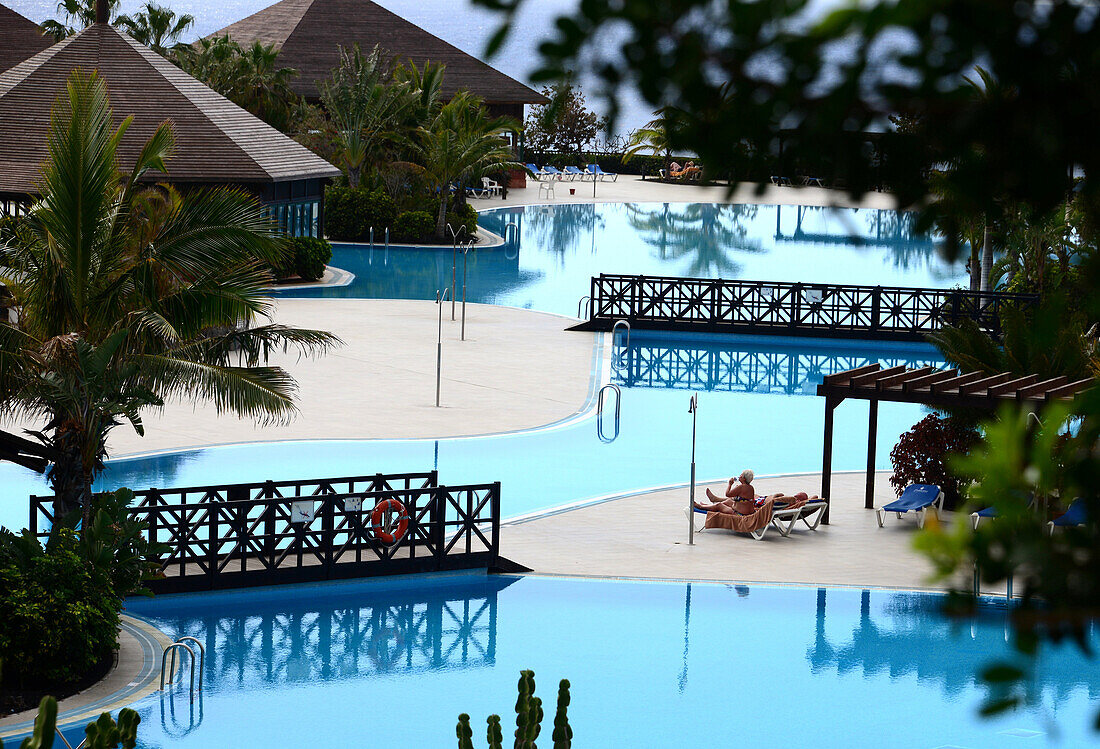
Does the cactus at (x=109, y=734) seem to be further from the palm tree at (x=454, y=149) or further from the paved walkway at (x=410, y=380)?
the palm tree at (x=454, y=149)

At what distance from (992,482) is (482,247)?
143ft

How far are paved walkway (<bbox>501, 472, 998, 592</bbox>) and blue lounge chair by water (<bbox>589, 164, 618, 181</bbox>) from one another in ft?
160

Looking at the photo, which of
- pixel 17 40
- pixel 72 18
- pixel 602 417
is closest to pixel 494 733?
pixel 602 417

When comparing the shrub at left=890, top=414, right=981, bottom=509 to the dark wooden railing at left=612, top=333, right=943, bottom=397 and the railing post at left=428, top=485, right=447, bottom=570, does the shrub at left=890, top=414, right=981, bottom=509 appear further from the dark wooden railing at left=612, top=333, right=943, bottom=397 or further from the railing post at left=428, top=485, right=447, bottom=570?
the dark wooden railing at left=612, top=333, right=943, bottom=397

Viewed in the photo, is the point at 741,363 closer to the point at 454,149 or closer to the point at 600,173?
the point at 454,149

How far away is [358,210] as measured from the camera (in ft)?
148

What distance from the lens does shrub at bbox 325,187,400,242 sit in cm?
4503

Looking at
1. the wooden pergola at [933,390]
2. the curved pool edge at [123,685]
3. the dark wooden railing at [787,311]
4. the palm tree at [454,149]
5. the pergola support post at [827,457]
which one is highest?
the palm tree at [454,149]

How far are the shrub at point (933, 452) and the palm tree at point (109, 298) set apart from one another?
816 centimetres

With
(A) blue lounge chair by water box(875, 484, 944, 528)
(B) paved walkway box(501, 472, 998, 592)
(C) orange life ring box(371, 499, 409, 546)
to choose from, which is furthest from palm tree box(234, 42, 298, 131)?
(C) orange life ring box(371, 499, 409, 546)

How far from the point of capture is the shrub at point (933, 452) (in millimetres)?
17484

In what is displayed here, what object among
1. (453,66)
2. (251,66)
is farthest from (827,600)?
(453,66)

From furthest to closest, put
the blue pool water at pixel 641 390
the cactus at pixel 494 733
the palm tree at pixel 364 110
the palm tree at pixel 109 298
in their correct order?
the palm tree at pixel 364 110, the blue pool water at pixel 641 390, the palm tree at pixel 109 298, the cactus at pixel 494 733

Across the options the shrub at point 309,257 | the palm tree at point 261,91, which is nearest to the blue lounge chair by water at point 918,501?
the shrub at point 309,257
